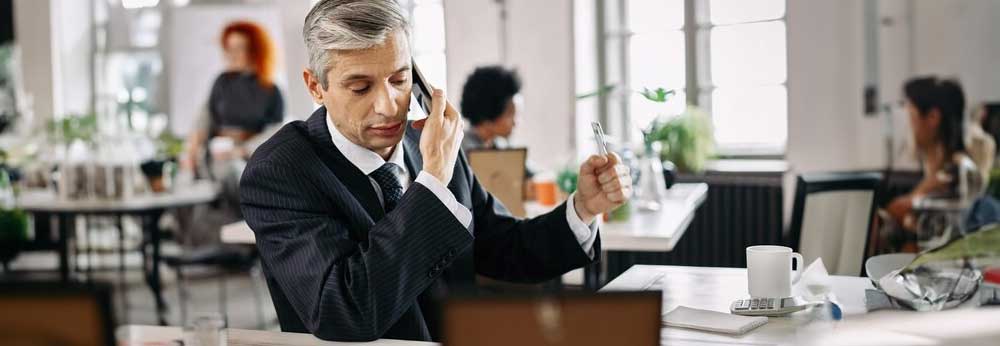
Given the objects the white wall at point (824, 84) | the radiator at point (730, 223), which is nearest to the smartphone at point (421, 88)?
the radiator at point (730, 223)

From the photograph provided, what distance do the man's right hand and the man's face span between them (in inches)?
2.3

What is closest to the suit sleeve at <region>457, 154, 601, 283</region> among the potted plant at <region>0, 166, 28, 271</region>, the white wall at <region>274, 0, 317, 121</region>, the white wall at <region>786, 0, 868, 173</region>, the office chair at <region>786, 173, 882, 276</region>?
the office chair at <region>786, 173, 882, 276</region>

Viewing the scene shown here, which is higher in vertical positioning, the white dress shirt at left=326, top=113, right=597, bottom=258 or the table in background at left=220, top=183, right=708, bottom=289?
the white dress shirt at left=326, top=113, right=597, bottom=258

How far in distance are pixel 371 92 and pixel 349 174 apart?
0.16 metres

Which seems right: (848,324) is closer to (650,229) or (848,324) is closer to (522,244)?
(522,244)

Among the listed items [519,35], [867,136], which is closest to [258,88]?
[519,35]

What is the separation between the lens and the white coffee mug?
1866 mm

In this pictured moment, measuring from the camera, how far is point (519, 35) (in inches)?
254

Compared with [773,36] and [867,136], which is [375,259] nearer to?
[867,136]

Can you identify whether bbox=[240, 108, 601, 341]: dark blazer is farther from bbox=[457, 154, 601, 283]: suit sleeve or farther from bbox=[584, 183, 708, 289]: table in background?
bbox=[584, 183, 708, 289]: table in background

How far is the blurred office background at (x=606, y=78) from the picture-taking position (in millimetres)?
5109

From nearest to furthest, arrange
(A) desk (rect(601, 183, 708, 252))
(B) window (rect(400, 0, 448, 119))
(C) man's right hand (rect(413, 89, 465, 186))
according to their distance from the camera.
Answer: (C) man's right hand (rect(413, 89, 465, 186))
(A) desk (rect(601, 183, 708, 252))
(B) window (rect(400, 0, 448, 119))

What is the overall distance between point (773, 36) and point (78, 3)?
6098 mm

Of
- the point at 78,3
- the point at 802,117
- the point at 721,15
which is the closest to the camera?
the point at 802,117
